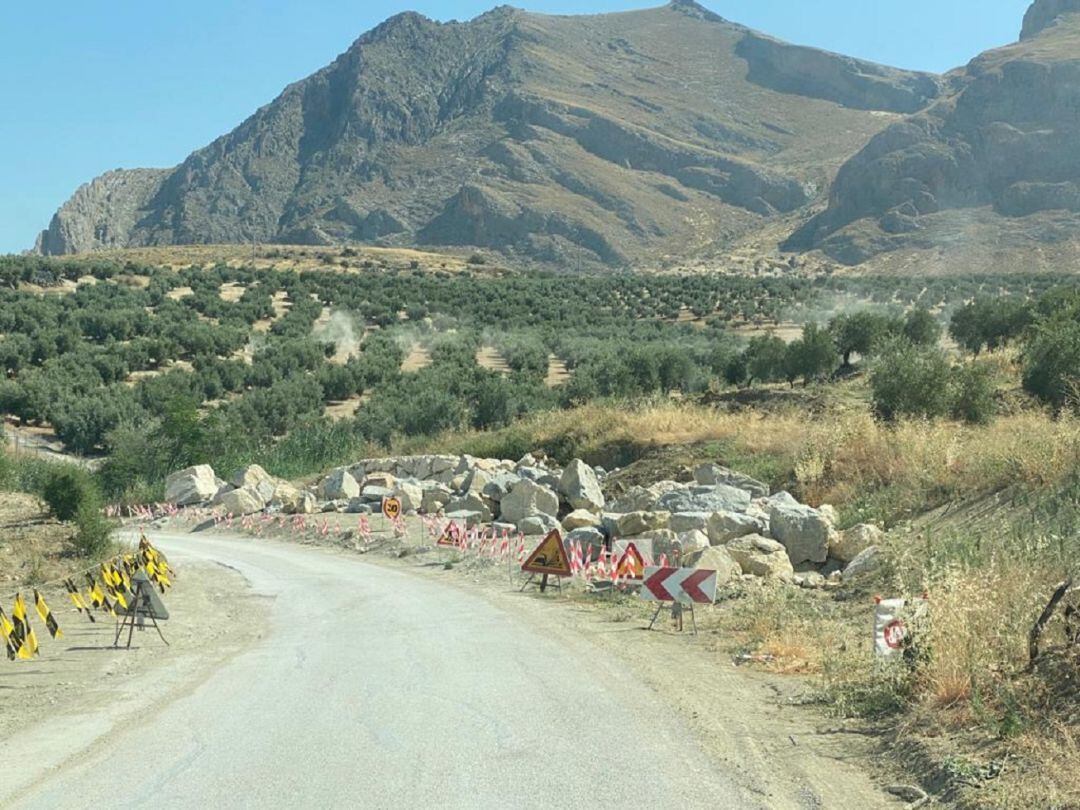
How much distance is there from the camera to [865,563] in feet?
51.3

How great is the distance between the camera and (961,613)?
8.91m

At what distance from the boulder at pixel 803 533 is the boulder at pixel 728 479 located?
517 cm

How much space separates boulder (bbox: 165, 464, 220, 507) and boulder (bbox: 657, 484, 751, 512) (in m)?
21.0

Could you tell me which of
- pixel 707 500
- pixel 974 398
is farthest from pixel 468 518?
pixel 974 398

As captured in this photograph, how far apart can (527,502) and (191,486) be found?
17.4 metres

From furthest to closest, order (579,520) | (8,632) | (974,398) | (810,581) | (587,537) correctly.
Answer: (974,398) < (579,520) < (587,537) < (810,581) < (8,632)

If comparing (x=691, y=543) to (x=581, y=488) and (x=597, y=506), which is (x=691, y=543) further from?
(x=581, y=488)

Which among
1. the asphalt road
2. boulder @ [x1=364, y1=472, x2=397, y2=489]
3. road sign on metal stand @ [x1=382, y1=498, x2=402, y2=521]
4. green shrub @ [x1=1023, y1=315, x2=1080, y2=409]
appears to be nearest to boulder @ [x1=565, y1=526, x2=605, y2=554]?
the asphalt road

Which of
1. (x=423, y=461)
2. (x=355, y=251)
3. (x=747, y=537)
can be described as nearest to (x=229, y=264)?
(x=355, y=251)

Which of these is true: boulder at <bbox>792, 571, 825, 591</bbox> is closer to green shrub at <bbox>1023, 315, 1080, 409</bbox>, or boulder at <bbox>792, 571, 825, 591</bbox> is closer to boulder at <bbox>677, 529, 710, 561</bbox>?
boulder at <bbox>677, 529, 710, 561</bbox>

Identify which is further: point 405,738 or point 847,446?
point 847,446

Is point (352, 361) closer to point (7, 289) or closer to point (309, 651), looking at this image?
point (7, 289)

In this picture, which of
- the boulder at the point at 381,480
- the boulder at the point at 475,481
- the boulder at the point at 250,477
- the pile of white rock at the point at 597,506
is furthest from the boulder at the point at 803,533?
the boulder at the point at 250,477

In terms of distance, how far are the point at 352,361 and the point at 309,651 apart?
50.7m
